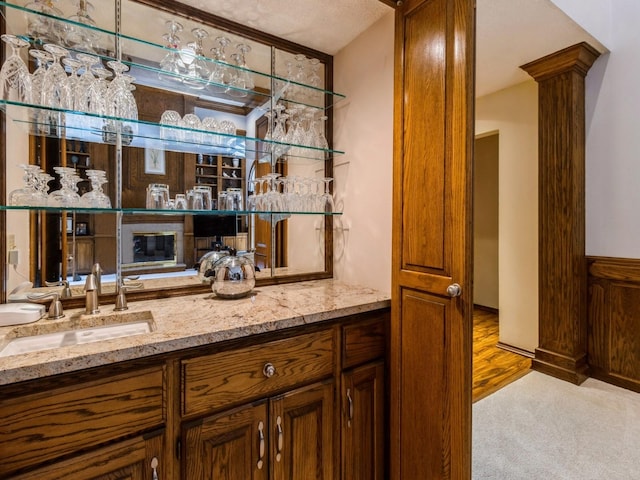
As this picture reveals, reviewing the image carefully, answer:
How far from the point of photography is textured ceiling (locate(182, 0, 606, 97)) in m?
1.67

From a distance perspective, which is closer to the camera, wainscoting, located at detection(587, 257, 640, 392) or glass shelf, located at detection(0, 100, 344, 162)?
glass shelf, located at detection(0, 100, 344, 162)

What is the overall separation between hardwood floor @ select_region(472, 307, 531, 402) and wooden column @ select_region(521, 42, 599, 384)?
0.77 ft

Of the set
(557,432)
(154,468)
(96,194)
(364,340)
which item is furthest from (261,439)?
(557,432)

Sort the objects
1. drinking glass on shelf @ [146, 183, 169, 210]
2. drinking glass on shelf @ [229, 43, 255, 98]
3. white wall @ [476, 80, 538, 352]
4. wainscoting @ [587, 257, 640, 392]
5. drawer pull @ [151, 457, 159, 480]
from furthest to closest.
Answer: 1. white wall @ [476, 80, 538, 352]
2. wainscoting @ [587, 257, 640, 392]
3. drinking glass on shelf @ [229, 43, 255, 98]
4. drinking glass on shelf @ [146, 183, 169, 210]
5. drawer pull @ [151, 457, 159, 480]

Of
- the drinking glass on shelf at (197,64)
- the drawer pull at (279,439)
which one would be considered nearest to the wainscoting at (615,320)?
the drawer pull at (279,439)

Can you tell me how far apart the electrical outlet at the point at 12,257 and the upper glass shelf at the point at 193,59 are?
2.81ft

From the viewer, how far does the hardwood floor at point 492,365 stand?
2.59 meters

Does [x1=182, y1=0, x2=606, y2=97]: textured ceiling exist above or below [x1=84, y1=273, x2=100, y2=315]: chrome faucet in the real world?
above

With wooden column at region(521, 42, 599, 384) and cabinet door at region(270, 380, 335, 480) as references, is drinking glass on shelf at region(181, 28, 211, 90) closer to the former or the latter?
cabinet door at region(270, 380, 335, 480)

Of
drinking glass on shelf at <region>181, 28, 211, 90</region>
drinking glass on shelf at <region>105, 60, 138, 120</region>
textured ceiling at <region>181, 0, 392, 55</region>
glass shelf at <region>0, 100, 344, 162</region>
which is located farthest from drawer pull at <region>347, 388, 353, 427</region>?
textured ceiling at <region>181, 0, 392, 55</region>

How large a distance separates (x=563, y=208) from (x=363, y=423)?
2.40 meters

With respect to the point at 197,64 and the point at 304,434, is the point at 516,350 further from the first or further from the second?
the point at 197,64

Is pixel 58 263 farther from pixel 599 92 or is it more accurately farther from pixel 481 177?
pixel 481 177

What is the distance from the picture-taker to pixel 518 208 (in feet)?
10.2
